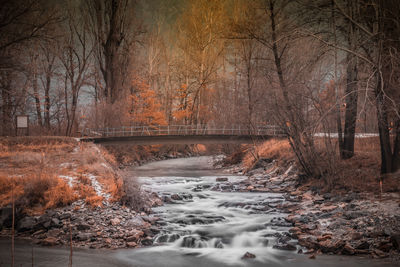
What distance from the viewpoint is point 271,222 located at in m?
11.1

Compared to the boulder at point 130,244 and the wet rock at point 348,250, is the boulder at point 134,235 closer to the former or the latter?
the boulder at point 130,244

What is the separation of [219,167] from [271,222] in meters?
17.1

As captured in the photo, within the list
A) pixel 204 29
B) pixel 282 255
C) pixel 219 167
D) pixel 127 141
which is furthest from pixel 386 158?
pixel 204 29

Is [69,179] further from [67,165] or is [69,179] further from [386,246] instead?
[386,246]

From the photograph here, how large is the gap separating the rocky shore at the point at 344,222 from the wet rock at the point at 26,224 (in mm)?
7279

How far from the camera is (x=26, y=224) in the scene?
9.66 metres

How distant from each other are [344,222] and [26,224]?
8917 millimetres

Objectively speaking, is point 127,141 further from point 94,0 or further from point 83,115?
point 94,0

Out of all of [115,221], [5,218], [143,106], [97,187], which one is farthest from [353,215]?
[143,106]

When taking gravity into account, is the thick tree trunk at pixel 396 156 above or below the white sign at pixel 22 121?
below

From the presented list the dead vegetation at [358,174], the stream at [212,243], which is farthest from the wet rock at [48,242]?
the dead vegetation at [358,174]

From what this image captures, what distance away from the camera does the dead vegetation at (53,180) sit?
10664 mm

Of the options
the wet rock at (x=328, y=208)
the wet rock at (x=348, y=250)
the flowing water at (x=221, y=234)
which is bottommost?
the flowing water at (x=221, y=234)

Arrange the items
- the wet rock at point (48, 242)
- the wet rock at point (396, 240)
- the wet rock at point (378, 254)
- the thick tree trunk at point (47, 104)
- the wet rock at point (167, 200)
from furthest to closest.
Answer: the thick tree trunk at point (47, 104), the wet rock at point (167, 200), the wet rock at point (48, 242), the wet rock at point (396, 240), the wet rock at point (378, 254)
